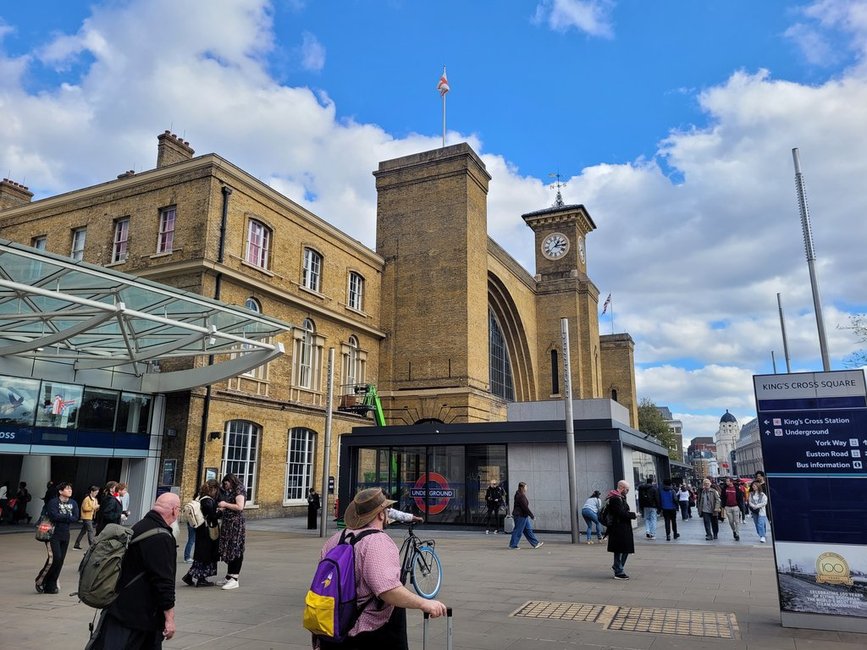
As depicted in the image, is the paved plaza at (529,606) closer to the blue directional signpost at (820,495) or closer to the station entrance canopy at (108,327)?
the blue directional signpost at (820,495)

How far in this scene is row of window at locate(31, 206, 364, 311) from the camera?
26.3m

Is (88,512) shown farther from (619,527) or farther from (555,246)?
(555,246)

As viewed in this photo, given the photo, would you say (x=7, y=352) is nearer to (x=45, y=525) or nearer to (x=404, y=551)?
(x=45, y=525)

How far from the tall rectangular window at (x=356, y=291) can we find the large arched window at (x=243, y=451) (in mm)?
10095

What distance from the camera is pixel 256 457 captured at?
85.5ft

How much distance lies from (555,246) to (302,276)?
1127 inches

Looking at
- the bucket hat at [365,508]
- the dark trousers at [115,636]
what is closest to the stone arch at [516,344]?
the dark trousers at [115,636]

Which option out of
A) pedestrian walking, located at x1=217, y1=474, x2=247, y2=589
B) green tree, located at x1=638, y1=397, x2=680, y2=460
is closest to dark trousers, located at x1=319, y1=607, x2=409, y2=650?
pedestrian walking, located at x1=217, y1=474, x2=247, y2=589

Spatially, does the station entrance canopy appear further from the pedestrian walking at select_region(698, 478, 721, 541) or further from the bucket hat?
the pedestrian walking at select_region(698, 478, 721, 541)

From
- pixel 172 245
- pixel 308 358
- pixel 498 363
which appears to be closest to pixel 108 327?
pixel 172 245

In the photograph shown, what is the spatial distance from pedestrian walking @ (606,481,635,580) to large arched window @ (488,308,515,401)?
106 ft

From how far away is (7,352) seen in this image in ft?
56.7

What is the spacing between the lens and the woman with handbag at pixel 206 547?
392 inches

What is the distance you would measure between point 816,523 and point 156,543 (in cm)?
688
